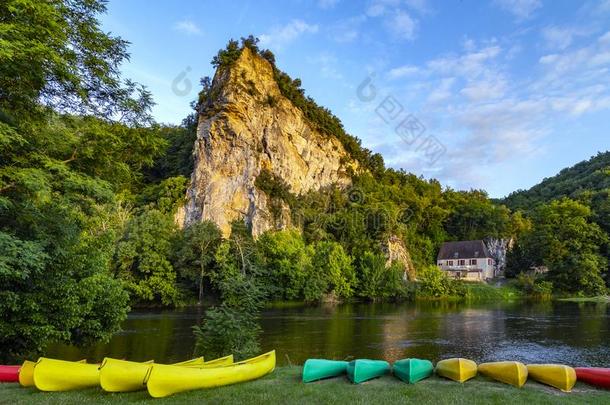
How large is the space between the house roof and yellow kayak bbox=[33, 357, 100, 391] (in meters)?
84.9

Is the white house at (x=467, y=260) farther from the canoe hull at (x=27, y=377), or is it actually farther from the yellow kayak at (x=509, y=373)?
the canoe hull at (x=27, y=377)

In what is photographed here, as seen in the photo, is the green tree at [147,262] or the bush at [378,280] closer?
the green tree at [147,262]

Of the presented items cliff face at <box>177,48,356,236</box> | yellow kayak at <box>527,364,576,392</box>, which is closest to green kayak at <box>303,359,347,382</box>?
yellow kayak at <box>527,364,576,392</box>

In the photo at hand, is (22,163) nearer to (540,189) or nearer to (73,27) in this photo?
(73,27)

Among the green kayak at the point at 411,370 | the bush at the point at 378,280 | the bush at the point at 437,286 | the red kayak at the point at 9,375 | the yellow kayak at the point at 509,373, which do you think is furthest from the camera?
the bush at the point at 437,286

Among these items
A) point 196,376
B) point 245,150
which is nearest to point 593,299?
point 245,150

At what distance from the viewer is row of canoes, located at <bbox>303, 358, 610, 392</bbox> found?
8.87m

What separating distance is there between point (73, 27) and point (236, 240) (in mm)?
48334

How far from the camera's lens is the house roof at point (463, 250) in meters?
85.1

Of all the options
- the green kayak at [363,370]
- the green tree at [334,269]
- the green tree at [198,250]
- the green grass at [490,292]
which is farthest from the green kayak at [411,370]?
the green grass at [490,292]

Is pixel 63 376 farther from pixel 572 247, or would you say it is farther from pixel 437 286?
pixel 572 247

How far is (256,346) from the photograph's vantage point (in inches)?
611

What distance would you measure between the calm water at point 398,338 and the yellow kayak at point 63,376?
760 centimetres

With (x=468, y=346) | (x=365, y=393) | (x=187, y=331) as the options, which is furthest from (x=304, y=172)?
(x=365, y=393)
